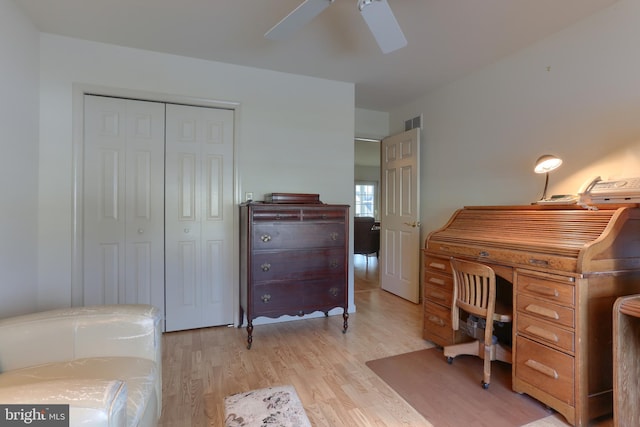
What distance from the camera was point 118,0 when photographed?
6.79ft

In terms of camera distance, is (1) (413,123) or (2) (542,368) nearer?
(2) (542,368)

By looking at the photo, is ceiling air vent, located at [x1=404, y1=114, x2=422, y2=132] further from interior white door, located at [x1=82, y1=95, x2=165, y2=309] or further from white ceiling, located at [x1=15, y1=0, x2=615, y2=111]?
interior white door, located at [x1=82, y1=95, x2=165, y2=309]

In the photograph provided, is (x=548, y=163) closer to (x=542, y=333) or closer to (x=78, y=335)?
(x=542, y=333)

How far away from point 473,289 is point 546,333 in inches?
18.1

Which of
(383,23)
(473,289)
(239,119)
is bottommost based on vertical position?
(473,289)

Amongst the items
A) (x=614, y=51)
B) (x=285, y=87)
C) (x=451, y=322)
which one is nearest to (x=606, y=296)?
(x=451, y=322)

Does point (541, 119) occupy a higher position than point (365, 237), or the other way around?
point (541, 119)

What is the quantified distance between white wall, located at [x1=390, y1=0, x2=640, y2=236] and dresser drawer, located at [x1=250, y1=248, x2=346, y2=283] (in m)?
1.51

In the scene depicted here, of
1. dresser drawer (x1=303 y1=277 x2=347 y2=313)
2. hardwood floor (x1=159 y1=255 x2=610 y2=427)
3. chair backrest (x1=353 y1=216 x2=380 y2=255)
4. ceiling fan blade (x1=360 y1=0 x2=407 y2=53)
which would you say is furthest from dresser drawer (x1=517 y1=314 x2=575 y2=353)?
chair backrest (x1=353 y1=216 x2=380 y2=255)

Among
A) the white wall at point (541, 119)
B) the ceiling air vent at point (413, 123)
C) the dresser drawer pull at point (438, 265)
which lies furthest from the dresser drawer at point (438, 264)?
the ceiling air vent at point (413, 123)

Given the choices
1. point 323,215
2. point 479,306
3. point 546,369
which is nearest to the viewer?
point 546,369

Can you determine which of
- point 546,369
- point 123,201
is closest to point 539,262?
point 546,369

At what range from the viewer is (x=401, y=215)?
159 inches

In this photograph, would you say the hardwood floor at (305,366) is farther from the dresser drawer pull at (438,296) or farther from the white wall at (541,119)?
the white wall at (541,119)
